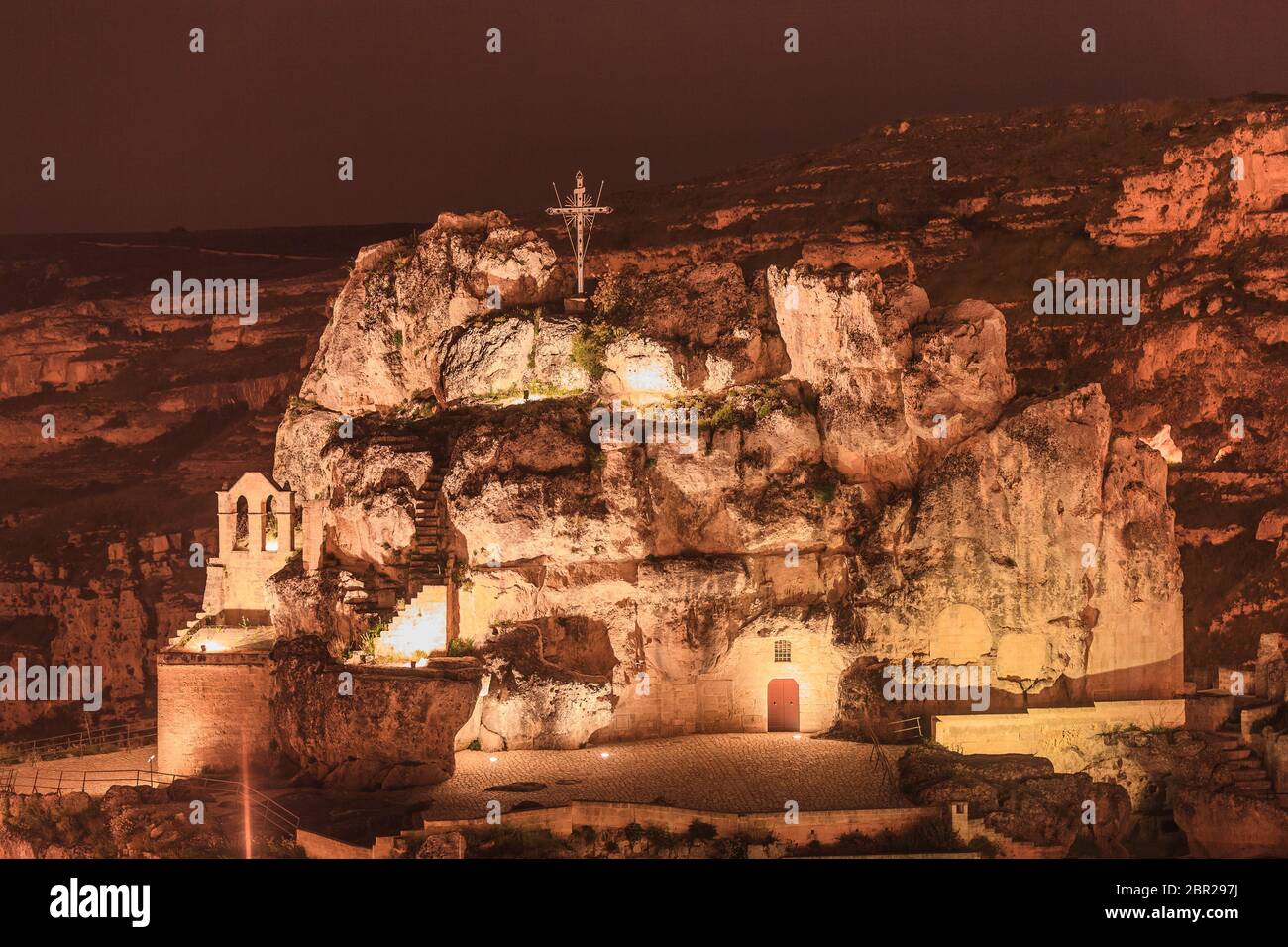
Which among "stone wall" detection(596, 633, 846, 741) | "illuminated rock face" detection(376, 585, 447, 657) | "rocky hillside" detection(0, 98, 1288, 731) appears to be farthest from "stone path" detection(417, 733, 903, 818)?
"illuminated rock face" detection(376, 585, 447, 657)

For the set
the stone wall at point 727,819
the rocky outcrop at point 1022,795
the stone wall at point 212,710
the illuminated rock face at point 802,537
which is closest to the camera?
the stone wall at point 727,819

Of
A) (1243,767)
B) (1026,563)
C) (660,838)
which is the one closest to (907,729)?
(1026,563)

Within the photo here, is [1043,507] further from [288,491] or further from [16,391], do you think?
[16,391]

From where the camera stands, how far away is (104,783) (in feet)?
161

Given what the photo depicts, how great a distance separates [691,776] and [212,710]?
12817 mm

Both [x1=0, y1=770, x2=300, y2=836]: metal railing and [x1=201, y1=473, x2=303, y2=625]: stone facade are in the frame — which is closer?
[x1=0, y1=770, x2=300, y2=836]: metal railing

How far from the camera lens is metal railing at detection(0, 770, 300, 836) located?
45.5 meters

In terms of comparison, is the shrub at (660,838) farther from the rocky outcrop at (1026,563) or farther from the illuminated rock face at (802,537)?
the rocky outcrop at (1026,563)

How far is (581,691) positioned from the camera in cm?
4716

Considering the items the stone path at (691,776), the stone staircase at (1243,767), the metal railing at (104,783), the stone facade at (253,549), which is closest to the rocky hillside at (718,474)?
the stone facade at (253,549)

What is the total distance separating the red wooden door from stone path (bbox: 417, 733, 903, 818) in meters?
0.67

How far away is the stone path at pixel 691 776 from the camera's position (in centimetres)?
4300

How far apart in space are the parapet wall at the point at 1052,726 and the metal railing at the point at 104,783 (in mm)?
16595

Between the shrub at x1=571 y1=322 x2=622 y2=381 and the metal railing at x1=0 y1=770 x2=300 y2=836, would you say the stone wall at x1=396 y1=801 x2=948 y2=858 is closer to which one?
the metal railing at x1=0 y1=770 x2=300 y2=836
